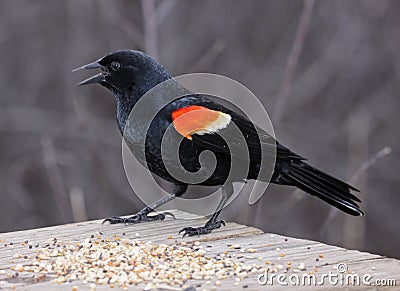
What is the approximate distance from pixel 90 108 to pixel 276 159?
11.8 ft

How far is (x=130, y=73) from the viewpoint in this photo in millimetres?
3939

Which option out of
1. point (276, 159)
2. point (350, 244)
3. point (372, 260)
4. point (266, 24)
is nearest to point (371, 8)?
point (266, 24)

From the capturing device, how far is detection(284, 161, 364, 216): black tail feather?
12.3ft

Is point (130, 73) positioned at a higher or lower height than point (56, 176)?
lower

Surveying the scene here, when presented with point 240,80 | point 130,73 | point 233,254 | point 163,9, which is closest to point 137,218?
point 130,73

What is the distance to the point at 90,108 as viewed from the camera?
712 cm

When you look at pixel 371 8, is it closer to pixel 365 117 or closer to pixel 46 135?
pixel 365 117

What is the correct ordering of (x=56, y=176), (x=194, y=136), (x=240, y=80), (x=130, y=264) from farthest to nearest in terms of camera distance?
(x=240, y=80) < (x=56, y=176) < (x=194, y=136) < (x=130, y=264)

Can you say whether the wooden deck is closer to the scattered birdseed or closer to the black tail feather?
the scattered birdseed

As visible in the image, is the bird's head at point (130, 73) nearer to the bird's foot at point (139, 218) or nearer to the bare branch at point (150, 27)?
the bird's foot at point (139, 218)

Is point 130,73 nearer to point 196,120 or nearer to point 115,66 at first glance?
point 115,66

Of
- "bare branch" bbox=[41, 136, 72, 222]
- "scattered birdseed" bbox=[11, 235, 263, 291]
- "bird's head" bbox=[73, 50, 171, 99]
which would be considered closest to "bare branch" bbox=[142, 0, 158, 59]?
"bare branch" bbox=[41, 136, 72, 222]

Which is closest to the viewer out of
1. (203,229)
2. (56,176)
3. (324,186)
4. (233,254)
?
(233,254)

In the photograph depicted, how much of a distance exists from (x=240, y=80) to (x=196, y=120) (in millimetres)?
3042
